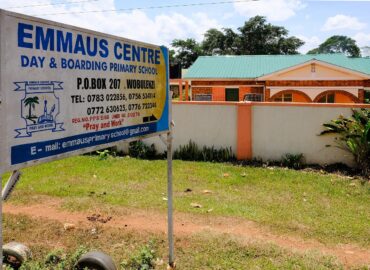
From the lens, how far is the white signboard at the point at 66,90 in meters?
2.62

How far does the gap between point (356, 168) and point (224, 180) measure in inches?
130

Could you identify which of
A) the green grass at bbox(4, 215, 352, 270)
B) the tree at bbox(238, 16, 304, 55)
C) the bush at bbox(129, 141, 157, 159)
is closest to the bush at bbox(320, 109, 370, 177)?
the bush at bbox(129, 141, 157, 159)

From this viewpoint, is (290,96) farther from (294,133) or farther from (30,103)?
(30,103)

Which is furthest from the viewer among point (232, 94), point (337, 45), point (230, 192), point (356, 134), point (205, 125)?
point (337, 45)

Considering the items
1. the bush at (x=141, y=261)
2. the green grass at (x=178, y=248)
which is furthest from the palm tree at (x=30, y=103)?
the green grass at (x=178, y=248)

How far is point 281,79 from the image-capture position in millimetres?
24609

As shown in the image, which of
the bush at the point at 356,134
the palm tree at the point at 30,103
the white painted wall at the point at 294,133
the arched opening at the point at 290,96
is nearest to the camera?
the palm tree at the point at 30,103

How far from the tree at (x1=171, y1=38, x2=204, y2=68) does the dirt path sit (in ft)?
206

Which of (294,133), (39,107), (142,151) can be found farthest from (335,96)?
(39,107)

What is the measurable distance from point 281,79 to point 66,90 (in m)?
22.8

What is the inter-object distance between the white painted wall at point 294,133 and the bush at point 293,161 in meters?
0.14

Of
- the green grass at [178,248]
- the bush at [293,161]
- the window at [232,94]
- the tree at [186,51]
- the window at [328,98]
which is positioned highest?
the tree at [186,51]

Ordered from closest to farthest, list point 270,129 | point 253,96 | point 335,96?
point 270,129, point 335,96, point 253,96

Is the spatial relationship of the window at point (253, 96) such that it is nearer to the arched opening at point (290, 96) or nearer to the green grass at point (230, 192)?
the arched opening at point (290, 96)
